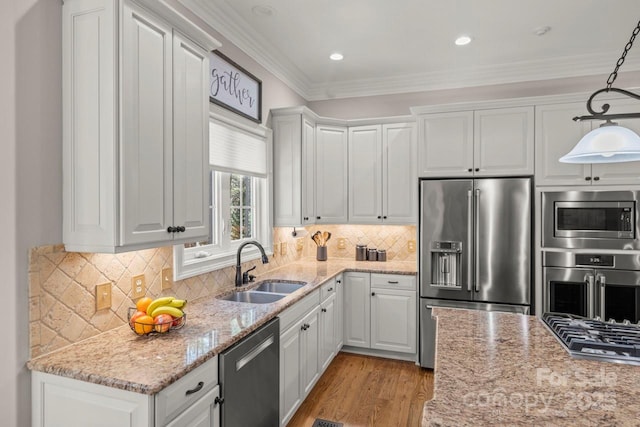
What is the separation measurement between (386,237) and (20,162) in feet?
11.3

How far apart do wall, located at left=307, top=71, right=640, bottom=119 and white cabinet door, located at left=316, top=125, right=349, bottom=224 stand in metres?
0.46

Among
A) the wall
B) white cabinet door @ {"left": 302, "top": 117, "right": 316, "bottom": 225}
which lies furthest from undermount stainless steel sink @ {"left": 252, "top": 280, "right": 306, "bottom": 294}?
the wall

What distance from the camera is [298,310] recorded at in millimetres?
2584

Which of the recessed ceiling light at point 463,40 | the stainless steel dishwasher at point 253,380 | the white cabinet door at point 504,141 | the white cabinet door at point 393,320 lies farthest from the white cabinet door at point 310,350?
the recessed ceiling light at point 463,40

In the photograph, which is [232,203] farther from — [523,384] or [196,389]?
[523,384]

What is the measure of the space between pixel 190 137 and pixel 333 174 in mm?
2251

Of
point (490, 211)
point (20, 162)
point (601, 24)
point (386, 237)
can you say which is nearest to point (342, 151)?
point (386, 237)

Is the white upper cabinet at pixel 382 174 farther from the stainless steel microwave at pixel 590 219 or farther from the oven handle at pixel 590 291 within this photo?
the oven handle at pixel 590 291

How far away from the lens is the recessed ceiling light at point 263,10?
2621mm

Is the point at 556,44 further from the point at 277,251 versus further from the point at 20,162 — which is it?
the point at 20,162

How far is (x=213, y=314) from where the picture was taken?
2111 millimetres

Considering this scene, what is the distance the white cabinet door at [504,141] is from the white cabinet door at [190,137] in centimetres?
245

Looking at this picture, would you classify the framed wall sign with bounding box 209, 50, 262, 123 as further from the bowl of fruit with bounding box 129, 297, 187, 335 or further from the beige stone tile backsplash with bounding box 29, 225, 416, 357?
the bowl of fruit with bounding box 129, 297, 187, 335

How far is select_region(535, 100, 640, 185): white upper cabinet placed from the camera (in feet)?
9.92
